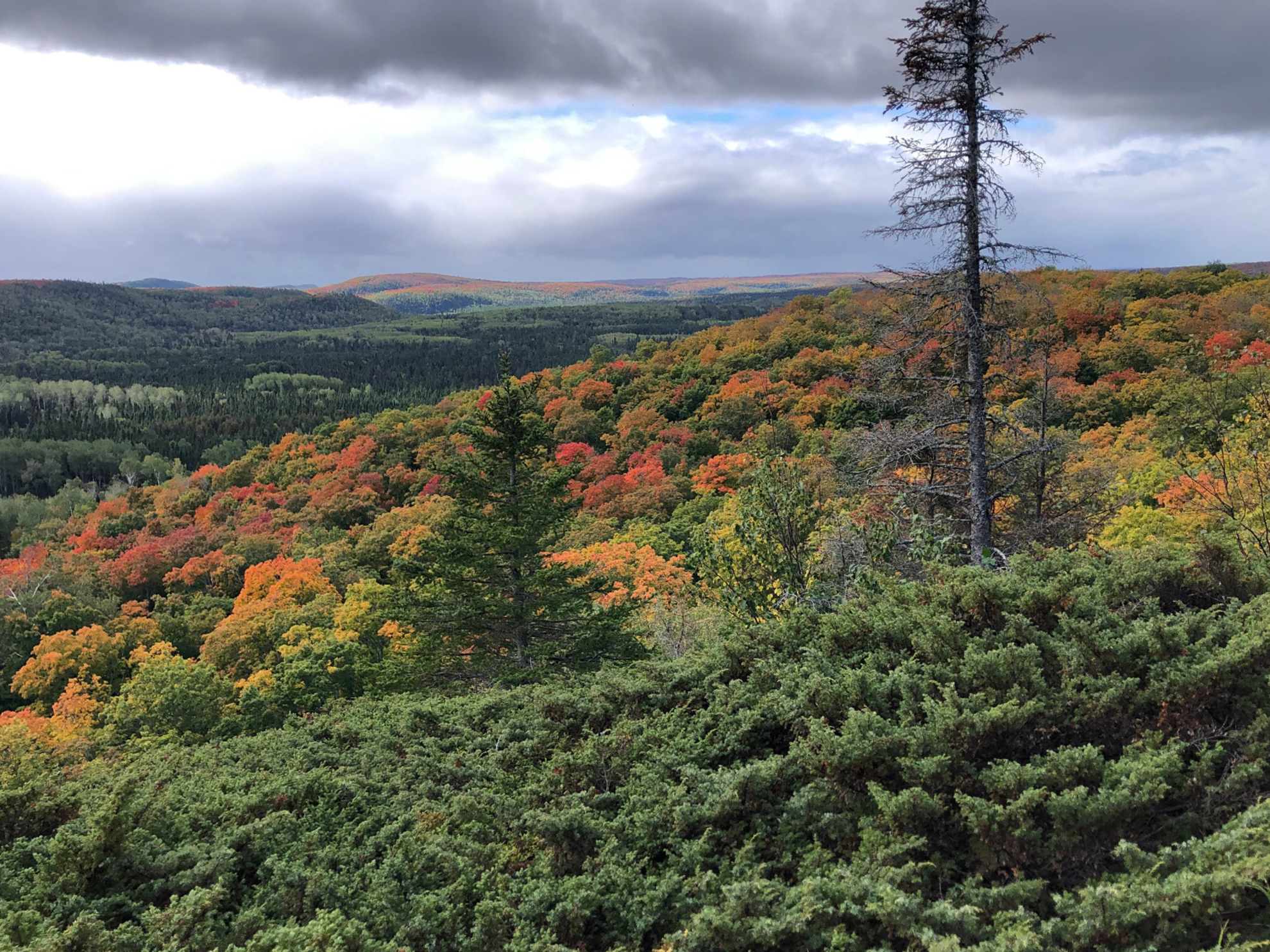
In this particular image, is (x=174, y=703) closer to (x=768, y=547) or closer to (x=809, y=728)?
(x=768, y=547)

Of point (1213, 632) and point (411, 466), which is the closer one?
point (1213, 632)

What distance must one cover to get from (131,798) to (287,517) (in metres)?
53.3

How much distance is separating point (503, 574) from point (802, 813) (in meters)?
12.0

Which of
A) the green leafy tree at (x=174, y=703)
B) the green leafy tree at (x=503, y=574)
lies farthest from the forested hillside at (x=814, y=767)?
the green leafy tree at (x=174, y=703)

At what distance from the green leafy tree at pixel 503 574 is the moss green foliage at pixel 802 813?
8.53 meters

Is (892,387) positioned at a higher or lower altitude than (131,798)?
higher

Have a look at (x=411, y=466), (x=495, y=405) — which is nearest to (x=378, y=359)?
(x=411, y=466)

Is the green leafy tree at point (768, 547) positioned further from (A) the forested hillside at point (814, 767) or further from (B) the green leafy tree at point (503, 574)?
(B) the green leafy tree at point (503, 574)

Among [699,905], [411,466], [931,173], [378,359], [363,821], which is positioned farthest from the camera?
[378,359]

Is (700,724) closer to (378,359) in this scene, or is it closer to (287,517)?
(287,517)

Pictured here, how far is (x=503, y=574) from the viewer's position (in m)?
16.2

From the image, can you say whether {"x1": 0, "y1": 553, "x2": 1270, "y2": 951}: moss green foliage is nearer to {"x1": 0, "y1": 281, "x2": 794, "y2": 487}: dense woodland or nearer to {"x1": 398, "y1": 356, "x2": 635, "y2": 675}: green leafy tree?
{"x1": 398, "y1": 356, "x2": 635, "y2": 675}: green leafy tree

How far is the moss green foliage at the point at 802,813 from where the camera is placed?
4043mm

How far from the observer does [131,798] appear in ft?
21.2
